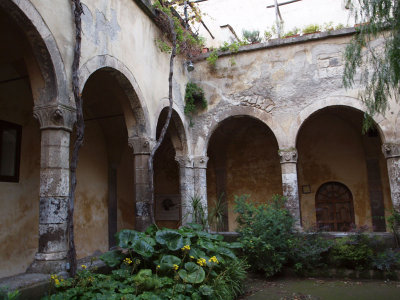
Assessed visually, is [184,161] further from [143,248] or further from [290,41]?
[143,248]

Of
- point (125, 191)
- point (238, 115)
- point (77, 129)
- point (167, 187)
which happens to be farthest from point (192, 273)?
point (167, 187)

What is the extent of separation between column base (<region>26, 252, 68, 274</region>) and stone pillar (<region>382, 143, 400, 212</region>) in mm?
6353

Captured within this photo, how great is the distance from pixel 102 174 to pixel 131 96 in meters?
3.09

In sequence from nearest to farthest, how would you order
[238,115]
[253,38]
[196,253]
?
[196,253]
[238,115]
[253,38]

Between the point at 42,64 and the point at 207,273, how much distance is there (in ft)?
10.9

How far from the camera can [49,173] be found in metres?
4.06

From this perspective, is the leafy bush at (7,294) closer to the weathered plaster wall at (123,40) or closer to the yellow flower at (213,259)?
the yellow flower at (213,259)

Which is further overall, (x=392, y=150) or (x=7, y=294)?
(x=392, y=150)

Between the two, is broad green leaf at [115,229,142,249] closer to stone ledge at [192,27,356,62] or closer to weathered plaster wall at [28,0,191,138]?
weathered plaster wall at [28,0,191,138]

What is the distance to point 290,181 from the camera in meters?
7.71

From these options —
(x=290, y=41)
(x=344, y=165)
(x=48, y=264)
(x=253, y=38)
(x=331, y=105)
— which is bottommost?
(x=48, y=264)

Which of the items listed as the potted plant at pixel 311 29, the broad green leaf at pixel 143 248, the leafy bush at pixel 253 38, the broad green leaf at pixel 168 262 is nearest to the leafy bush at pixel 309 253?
the broad green leaf at pixel 168 262

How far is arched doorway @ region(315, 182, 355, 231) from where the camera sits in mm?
A: 9867

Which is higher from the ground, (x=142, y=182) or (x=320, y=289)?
(x=142, y=182)
